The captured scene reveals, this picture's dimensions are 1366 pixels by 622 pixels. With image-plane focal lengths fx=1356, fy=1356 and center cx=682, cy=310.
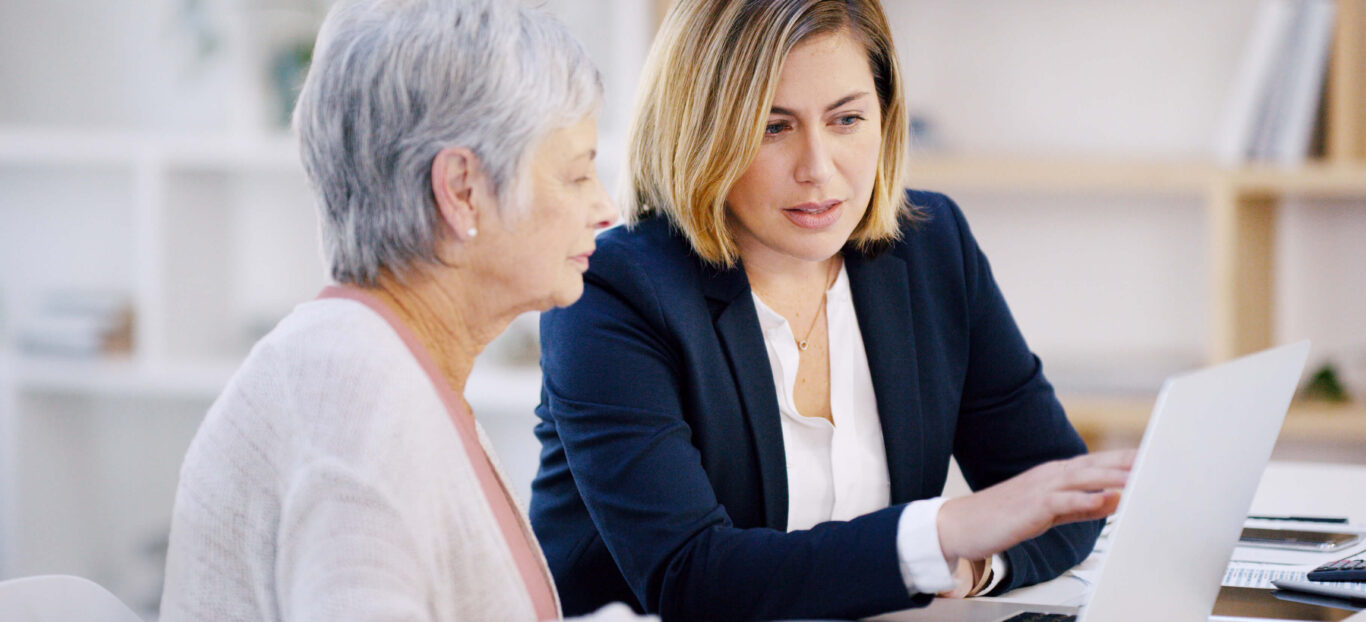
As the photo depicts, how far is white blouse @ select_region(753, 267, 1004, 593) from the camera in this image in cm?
149

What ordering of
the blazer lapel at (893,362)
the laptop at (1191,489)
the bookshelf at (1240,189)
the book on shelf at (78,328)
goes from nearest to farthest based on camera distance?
1. the laptop at (1191,489)
2. the blazer lapel at (893,362)
3. the bookshelf at (1240,189)
4. the book on shelf at (78,328)

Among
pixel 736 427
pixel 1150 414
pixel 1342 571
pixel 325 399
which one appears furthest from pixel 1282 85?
pixel 325 399

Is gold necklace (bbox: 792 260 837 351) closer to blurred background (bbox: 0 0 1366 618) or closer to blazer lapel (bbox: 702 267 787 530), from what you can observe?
blazer lapel (bbox: 702 267 787 530)

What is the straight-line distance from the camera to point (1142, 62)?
9.73 ft

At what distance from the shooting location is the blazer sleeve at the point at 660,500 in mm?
1196

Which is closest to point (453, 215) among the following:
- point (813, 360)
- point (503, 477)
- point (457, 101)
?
point (457, 101)

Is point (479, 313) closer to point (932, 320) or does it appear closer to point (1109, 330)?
point (932, 320)

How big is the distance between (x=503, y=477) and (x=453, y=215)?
0.23 m

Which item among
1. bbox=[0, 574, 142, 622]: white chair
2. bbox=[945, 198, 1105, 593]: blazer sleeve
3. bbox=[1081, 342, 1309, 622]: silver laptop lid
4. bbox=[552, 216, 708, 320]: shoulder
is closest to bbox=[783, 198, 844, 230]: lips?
bbox=[552, 216, 708, 320]: shoulder

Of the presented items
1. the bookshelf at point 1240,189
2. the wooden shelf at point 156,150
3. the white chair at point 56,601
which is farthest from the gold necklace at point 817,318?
the wooden shelf at point 156,150

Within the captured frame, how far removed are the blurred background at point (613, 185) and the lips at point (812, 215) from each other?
146 cm

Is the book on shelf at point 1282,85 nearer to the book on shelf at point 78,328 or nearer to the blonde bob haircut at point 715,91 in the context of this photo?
the blonde bob haircut at point 715,91

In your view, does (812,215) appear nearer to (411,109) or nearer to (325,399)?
(411,109)

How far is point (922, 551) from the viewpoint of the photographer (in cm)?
115
